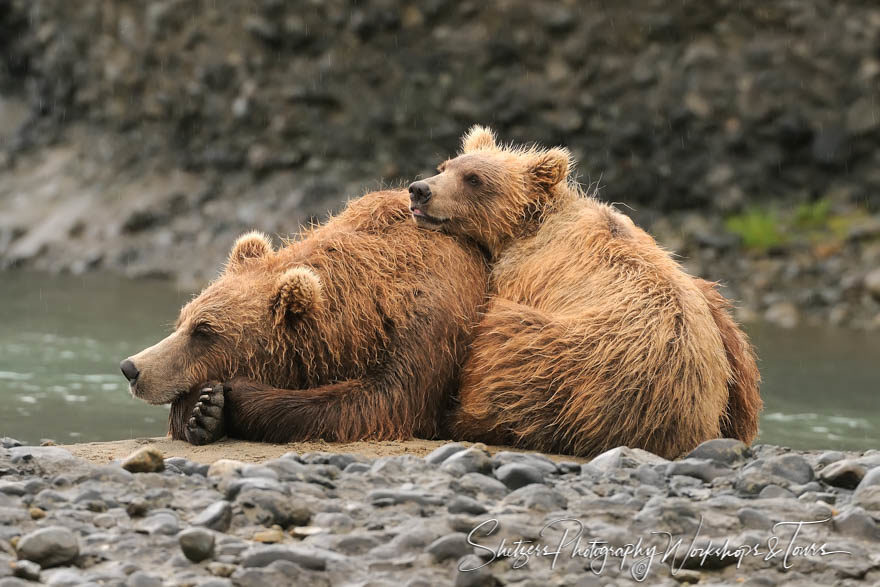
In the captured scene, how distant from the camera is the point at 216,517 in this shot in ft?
13.0

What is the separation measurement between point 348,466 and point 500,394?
3.66ft

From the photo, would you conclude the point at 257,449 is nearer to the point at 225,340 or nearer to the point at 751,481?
the point at 225,340

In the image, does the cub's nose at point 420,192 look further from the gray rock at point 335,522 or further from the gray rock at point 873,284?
the gray rock at point 873,284

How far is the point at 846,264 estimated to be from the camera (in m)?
13.1

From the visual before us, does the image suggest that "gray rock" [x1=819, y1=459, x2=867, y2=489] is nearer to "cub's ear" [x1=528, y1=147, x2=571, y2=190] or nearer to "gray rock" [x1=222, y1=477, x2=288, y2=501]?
"gray rock" [x1=222, y1=477, x2=288, y2=501]

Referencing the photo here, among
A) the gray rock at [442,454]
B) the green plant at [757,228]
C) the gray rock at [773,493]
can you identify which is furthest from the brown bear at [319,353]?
the green plant at [757,228]

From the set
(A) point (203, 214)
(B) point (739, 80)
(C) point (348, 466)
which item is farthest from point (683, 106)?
(C) point (348, 466)

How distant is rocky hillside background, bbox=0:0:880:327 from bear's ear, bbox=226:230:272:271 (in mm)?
7667

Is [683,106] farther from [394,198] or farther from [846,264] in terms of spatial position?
[394,198]

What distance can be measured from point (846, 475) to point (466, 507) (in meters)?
1.55

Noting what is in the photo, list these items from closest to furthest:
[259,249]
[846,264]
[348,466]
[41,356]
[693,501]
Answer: [693,501]
[348,466]
[259,249]
[41,356]
[846,264]

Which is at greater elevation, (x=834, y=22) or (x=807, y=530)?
(x=834, y=22)

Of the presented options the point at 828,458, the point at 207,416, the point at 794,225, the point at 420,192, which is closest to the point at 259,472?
the point at 207,416

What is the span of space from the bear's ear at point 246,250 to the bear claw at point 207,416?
81 cm
